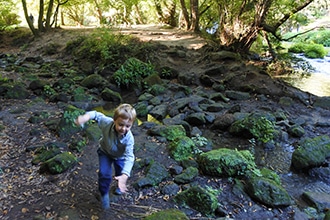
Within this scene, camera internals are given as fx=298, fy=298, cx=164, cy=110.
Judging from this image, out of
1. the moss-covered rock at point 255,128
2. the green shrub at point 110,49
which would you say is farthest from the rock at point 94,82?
the moss-covered rock at point 255,128

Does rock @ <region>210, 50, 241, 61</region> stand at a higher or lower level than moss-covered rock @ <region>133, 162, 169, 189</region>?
higher

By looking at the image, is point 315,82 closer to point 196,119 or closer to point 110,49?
point 196,119

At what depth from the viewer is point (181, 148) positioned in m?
5.14

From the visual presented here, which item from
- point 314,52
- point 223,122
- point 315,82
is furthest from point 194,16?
point 223,122

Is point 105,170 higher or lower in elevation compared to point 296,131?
higher

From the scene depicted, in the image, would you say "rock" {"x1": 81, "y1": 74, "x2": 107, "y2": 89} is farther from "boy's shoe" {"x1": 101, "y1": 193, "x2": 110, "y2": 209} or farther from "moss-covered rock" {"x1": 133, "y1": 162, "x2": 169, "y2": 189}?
"boy's shoe" {"x1": 101, "y1": 193, "x2": 110, "y2": 209}

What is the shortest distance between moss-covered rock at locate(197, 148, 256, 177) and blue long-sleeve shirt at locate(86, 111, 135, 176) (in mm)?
1610

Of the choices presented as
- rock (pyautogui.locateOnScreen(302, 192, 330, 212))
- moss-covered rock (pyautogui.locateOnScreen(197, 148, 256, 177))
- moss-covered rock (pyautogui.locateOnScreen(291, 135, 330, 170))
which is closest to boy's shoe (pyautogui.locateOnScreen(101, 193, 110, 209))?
moss-covered rock (pyautogui.locateOnScreen(197, 148, 256, 177))

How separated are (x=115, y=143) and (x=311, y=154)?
3.61 m

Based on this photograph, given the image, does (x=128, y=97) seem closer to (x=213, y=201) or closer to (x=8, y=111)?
(x=8, y=111)

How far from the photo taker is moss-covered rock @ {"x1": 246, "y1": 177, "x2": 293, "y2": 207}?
155 inches

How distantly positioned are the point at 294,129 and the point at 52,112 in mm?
5383

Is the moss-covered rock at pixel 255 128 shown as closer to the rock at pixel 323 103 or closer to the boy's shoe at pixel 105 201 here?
the rock at pixel 323 103

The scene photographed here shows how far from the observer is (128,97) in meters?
9.02
